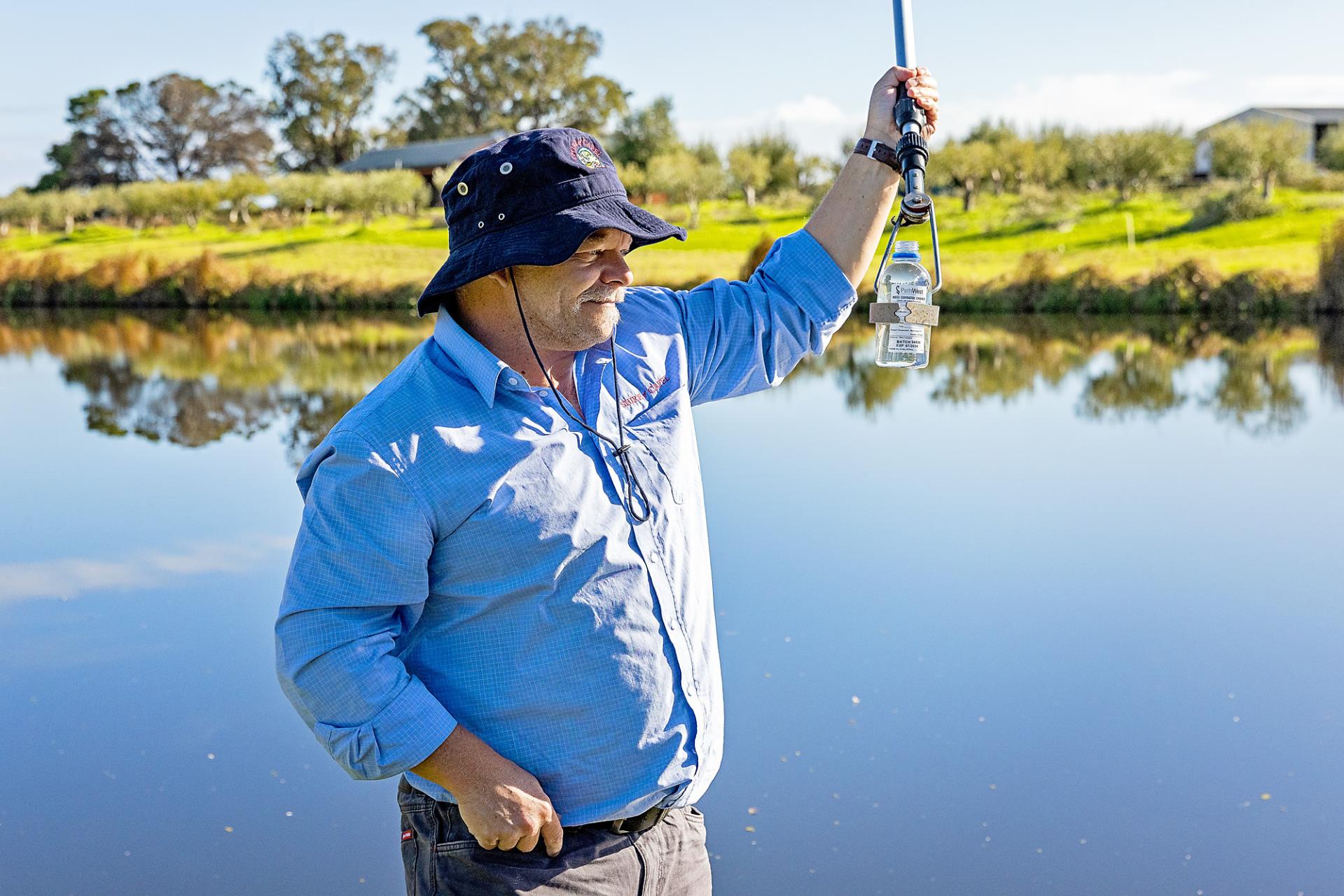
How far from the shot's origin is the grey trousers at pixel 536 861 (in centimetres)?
178

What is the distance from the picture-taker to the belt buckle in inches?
72.5

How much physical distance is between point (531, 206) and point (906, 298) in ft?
2.34

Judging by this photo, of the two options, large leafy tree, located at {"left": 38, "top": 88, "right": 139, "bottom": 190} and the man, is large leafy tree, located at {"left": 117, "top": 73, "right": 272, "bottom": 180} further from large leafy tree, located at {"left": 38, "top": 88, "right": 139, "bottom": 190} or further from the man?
the man

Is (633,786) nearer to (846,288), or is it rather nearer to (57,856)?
(846,288)

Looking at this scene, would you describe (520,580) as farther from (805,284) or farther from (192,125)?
(192,125)

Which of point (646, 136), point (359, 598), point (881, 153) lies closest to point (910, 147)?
point (881, 153)

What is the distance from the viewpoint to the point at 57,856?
4.24 metres

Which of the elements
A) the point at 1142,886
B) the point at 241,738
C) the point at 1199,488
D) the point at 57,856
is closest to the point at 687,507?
the point at 1142,886

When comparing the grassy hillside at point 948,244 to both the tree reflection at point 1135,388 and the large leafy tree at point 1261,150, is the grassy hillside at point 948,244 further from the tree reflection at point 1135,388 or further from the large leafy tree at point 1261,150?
the tree reflection at point 1135,388

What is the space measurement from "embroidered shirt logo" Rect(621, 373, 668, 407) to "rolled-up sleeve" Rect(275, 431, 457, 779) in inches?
16.6

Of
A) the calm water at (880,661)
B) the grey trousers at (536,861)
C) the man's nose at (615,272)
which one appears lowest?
the calm water at (880,661)

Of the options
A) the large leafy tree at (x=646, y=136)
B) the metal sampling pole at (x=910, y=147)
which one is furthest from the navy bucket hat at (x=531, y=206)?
the large leafy tree at (x=646, y=136)

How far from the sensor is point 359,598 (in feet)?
5.53

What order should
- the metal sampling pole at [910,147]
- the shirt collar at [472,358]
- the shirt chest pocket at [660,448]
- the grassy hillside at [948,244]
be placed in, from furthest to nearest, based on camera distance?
1. the grassy hillside at [948,244]
2. the metal sampling pole at [910,147]
3. the shirt chest pocket at [660,448]
4. the shirt collar at [472,358]
